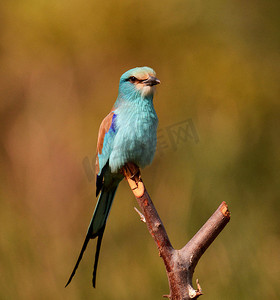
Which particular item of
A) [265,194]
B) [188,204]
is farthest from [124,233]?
[265,194]

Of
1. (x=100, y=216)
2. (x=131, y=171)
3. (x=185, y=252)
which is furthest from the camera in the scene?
(x=100, y=216)

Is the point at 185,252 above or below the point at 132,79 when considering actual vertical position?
below

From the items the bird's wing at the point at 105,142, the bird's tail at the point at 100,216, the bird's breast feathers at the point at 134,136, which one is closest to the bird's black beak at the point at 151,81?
the bird's breast feathers at the point at 134,136

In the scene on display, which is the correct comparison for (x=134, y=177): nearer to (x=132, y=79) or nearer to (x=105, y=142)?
(x=105, y=142)

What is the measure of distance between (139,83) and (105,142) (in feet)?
1.39

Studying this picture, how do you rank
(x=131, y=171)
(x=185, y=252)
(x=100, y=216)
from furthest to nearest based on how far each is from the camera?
(x=100, y=216) → (x=131, y=171) → (x=185, y=252)

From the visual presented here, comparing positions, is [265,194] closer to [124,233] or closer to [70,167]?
[124,233]

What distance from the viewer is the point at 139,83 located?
8.99 feet

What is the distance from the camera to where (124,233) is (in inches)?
166

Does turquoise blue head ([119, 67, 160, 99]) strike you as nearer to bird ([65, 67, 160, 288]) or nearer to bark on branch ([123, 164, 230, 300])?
bird ([65, 67, 160, 288])

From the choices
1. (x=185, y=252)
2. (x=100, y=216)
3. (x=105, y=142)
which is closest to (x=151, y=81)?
(x=105, y=142)

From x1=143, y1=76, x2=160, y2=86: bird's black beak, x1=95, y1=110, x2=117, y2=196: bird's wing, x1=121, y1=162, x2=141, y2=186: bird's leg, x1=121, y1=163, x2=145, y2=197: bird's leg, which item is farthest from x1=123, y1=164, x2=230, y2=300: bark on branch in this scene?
x1=143, y1=76, x2=160, y2=86: bird's black beak

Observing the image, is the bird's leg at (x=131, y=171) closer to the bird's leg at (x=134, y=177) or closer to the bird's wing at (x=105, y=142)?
the bird's leg at (x=134, y=177)

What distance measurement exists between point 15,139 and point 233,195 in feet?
7.64
